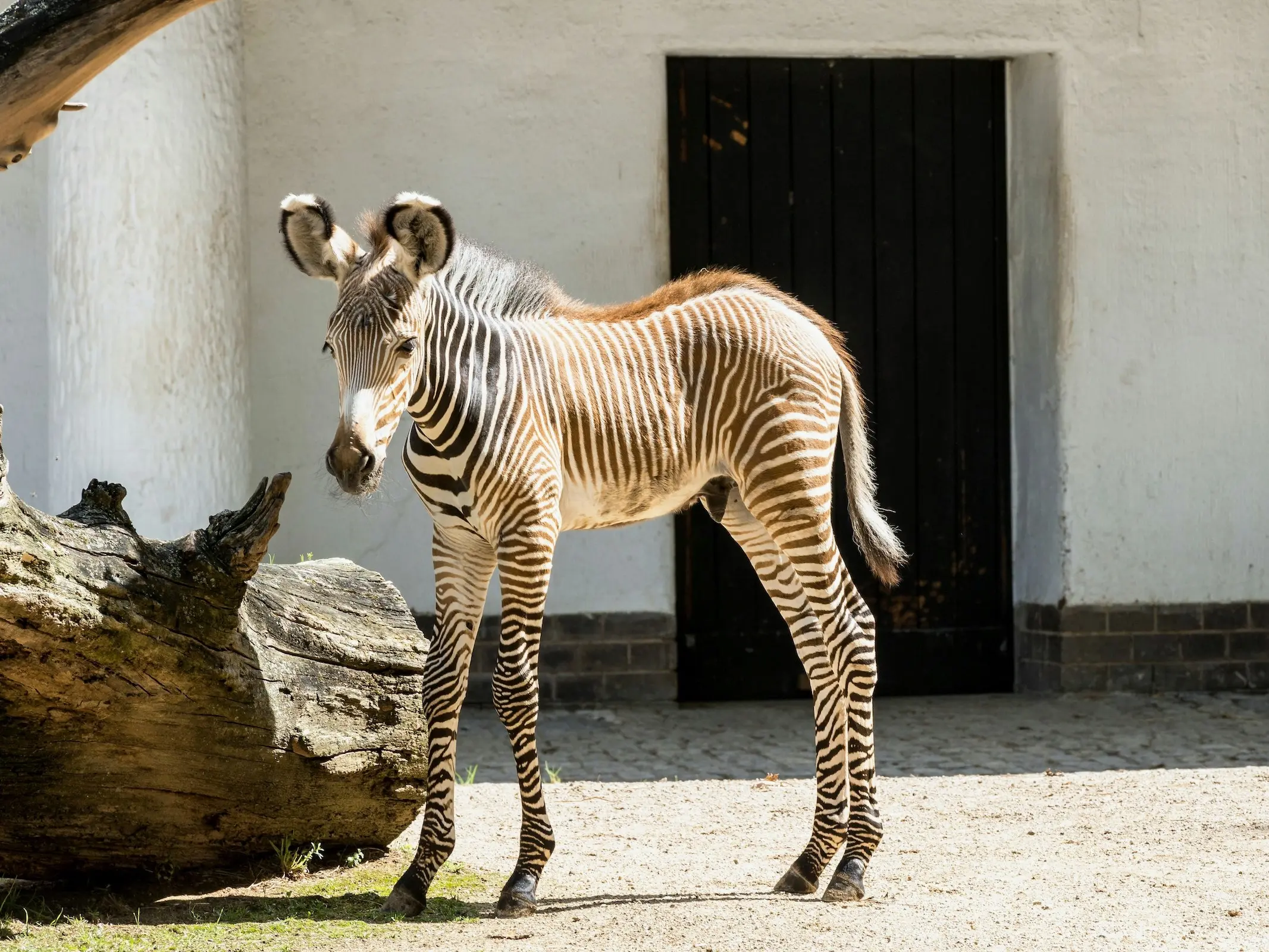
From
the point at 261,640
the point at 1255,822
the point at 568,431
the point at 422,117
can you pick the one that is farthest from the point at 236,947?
the point at 422,117

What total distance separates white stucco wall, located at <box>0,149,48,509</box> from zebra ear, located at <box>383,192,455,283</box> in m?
4.18

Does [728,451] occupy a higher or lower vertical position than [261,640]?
higher

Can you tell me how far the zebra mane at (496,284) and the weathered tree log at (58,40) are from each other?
133 centimetres

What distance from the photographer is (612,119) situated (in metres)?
8.57

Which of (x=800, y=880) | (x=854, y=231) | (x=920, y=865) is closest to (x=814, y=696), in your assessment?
(x=800, y=880)

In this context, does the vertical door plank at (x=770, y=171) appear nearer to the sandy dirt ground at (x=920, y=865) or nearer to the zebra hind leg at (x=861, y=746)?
the sandy dirt ground at (x=920, y=865)

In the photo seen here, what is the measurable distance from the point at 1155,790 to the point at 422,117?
5380mm

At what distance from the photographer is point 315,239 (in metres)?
4.45

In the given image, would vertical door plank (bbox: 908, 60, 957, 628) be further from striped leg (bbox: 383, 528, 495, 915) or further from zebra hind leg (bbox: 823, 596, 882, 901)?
striped leg (bbox: 383, 528, 495, 915)

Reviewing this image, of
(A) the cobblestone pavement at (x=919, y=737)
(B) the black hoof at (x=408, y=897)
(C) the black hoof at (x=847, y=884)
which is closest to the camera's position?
(B) the black hoof at (x=408, y=897)

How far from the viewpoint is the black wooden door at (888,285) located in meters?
8.98

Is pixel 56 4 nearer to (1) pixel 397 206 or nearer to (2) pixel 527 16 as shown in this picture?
(1) pixel 397 206

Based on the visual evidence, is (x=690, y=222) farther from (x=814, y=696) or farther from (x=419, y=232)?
(x=419, y=232)

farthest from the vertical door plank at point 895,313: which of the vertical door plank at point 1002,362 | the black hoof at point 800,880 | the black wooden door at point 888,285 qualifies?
the black hoof at point 800,880
